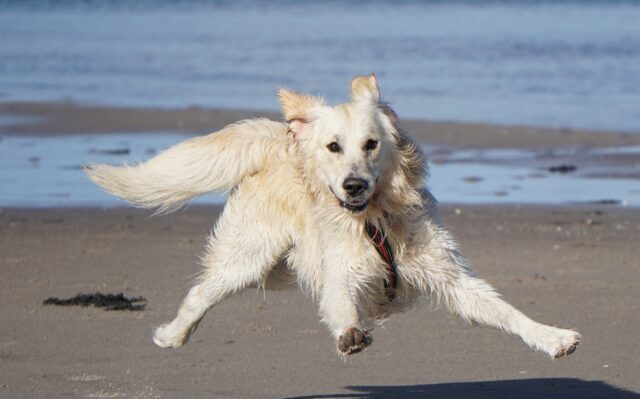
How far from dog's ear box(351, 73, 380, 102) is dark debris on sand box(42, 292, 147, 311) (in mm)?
2559

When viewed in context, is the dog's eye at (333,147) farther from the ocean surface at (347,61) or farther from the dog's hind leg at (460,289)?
the ocean surface at (347,61)

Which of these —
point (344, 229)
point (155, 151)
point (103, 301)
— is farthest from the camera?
point (155, 151)

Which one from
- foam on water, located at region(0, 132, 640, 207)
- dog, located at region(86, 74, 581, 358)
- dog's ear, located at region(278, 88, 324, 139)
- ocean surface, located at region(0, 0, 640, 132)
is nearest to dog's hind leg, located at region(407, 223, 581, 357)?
dog, located at region(86, 74, 581, 358)

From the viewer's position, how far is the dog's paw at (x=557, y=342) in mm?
4559

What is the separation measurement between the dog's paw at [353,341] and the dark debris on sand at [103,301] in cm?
275

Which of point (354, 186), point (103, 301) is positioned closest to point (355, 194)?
point (354, 186)

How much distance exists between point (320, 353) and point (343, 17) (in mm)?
35906

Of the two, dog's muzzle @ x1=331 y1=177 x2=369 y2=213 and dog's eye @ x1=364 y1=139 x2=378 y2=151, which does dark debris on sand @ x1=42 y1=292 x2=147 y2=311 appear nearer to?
dog's muzzle @ x1=331 y1=177 x2=369 y2=213

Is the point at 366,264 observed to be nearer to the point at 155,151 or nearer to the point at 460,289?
the point at 460,289

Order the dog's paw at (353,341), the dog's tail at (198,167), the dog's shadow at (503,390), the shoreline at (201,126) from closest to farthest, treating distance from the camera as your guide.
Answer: the dog's paw at (353,341) → the dog's shadow at (503,390) → the dog's tail at (198,167) → the shoreline at (201,126)

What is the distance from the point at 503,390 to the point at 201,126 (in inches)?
436

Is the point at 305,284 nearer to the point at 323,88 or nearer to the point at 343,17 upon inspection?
the point at 323,88

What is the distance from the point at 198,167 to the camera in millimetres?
5715

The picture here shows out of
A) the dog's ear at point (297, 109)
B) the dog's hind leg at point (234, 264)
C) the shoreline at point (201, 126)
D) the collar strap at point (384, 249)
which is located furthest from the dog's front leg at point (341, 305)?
the shoreline at point (201, 126)
